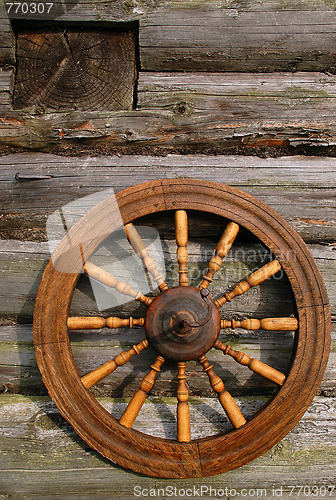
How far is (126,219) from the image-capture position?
162 centimetres

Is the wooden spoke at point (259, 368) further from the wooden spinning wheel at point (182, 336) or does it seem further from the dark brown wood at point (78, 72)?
the dark brown wood at point (78, 72)

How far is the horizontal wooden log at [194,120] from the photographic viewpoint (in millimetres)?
1802

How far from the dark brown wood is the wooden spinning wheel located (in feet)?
1.71

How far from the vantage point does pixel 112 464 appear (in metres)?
1.66

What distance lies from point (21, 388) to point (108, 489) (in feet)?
1.87

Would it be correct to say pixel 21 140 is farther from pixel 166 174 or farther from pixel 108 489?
pixel 108 489

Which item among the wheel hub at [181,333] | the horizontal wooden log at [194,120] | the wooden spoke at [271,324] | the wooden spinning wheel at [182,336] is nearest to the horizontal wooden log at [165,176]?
the horizontal wooden log at [194,120]

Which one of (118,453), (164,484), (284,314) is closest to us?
(118,453)

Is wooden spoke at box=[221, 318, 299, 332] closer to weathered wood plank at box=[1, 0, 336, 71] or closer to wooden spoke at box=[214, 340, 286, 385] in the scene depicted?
wooden spoke at box=[214, 340, 286, 385]

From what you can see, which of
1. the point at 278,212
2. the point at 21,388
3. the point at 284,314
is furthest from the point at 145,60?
the point at 21,388

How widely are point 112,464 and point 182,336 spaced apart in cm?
63

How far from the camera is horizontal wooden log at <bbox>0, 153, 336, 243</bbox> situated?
5.88 ft

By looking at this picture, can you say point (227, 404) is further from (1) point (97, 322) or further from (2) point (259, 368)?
(1) point (97, 322)

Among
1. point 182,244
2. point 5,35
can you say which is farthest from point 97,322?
point 5,35
